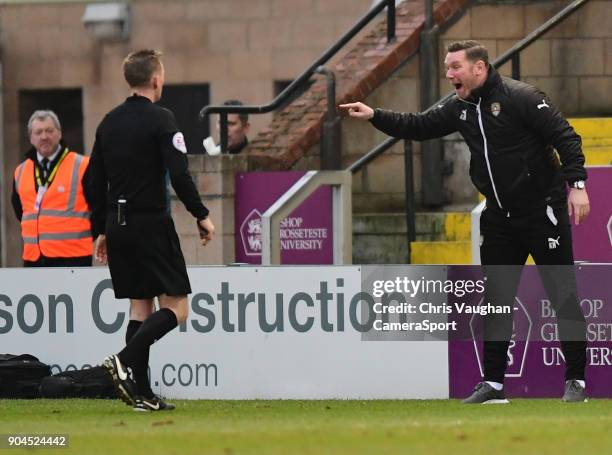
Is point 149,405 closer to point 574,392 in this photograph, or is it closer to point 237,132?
point 574,392

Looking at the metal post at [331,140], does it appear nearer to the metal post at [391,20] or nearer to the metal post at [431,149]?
the metal post at [431,149]

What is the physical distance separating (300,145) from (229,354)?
517 cm

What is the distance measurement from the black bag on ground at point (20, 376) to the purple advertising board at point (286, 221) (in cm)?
387

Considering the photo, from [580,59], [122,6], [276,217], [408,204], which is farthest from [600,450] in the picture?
[122,6]

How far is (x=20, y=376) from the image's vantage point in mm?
13406

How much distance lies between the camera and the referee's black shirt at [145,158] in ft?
38.2

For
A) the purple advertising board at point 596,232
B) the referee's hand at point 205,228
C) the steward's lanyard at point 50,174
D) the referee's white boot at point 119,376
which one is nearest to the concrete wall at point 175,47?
the steward's lanyard at point 50,174

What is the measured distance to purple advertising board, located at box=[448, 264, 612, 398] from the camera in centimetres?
1283

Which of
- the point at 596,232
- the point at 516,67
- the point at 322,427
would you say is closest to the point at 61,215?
the point at 596,232

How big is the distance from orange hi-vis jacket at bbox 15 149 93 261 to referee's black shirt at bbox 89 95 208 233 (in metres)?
3.23

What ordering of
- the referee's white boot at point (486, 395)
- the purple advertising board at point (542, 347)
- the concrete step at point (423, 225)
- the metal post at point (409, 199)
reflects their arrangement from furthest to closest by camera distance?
the metal post at point (409, 199) → the concrete step at point (423, 225) → the purple advertising board at point (542, 347) → the referee's white boot at point (486, 395)

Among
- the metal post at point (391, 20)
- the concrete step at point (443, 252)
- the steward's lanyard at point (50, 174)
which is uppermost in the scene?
the metal post at point (391, 20)

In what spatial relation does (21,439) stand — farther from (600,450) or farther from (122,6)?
(122,6)

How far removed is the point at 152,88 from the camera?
467 inches
